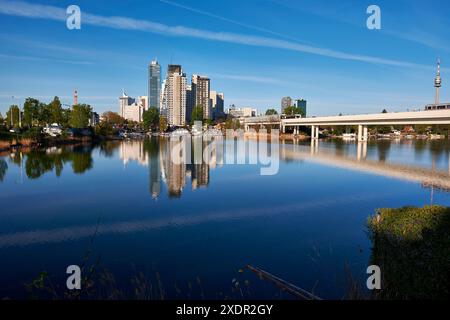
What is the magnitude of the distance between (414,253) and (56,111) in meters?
81.8

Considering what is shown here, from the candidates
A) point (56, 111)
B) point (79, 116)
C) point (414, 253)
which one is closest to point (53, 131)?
point (79, 116)

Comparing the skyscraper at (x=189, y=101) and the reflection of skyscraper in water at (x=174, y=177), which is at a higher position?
the skyscraper at (x=189, y=101)

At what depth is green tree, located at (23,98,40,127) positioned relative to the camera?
67812 millimetres

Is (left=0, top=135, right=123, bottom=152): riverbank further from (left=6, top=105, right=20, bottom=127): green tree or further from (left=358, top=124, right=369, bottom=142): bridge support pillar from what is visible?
(left=358, top=124, right=369, bottom=142): bridge support pillar

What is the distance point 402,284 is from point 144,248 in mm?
7689

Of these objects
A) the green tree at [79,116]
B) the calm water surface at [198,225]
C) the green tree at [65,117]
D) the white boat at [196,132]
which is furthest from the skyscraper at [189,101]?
the calm water surface at [198,225]

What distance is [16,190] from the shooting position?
21.8m

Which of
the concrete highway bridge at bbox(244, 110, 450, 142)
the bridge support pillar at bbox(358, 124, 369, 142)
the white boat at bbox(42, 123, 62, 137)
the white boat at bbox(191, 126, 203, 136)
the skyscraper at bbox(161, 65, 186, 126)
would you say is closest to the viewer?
the concrete highway bridge at bbox(244, 110, 450, 142)

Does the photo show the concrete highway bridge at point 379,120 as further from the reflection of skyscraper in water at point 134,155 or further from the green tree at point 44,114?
the green tree at point 44,114

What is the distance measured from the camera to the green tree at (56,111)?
252 feet

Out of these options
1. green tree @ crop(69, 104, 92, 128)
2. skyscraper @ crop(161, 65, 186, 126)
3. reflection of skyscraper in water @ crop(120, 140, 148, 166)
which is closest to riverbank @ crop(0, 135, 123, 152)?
green tree @ crop(69, 104, 92, 128)

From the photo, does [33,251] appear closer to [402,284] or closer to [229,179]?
[402,284]

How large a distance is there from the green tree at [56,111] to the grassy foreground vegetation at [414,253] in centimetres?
7962

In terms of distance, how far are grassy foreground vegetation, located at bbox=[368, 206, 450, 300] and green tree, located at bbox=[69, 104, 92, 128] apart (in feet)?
253
